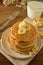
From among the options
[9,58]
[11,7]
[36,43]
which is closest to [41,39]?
[36,43]

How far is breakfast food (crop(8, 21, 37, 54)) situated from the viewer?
0.63 metres

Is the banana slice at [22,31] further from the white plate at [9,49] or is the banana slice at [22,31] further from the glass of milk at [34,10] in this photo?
the glass of milk at [34,10]

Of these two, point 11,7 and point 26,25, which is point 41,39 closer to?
point 26,25

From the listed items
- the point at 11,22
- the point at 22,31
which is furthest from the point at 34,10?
the point at 22,31

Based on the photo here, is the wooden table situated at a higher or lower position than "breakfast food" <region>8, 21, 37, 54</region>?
lower

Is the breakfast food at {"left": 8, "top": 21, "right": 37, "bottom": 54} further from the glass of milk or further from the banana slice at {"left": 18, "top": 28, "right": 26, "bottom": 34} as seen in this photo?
the glass of milk

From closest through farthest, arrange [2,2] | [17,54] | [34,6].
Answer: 1. [17,54]
2. [34,6]
3. [2,2]

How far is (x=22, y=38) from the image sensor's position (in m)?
0.63

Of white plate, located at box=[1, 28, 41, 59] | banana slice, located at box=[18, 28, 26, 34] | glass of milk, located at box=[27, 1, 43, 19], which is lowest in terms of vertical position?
white plate, located at box=[1, 28, 41, 59]

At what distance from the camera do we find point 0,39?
0.75 m

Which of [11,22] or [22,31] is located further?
[11,22]

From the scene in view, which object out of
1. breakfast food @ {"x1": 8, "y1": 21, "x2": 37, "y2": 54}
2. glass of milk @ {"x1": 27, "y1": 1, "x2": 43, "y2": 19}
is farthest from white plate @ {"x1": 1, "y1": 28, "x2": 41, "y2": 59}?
glass of milk @ {"x1": 27, "y1": 1, "x2": 43, "y2": 19}

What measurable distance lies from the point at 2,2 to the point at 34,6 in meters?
0.21

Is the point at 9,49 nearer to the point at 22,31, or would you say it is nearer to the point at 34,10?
the point at 22,31
